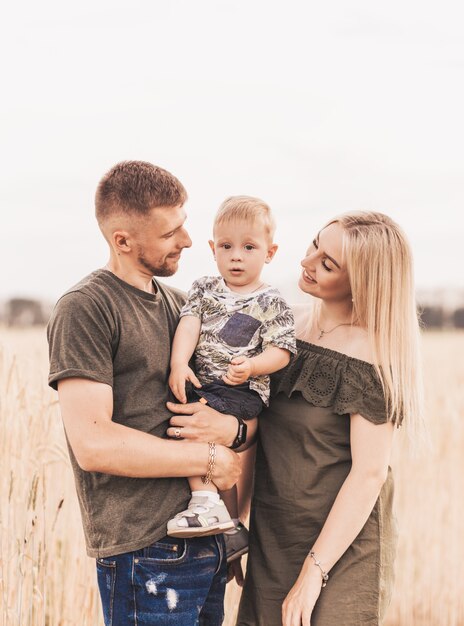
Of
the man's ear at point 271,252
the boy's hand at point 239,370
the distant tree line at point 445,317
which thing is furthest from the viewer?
the distant tree line at point 445,317

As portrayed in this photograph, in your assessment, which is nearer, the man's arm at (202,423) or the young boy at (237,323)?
the man's arm at (202,423)

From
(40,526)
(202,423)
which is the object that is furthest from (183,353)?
(40,526)

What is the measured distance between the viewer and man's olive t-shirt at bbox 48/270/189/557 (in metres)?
2.12

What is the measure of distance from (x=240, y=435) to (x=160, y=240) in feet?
2.09

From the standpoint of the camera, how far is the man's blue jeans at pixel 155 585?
7.31 feet

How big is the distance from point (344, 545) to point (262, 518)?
1.02ft

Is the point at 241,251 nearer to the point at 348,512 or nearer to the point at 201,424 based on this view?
the point at 201,424

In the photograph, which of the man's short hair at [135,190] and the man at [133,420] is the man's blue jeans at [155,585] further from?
the man's short hair at [135,190]

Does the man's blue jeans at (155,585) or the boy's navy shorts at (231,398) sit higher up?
the boy's navy shorts at (231,398)

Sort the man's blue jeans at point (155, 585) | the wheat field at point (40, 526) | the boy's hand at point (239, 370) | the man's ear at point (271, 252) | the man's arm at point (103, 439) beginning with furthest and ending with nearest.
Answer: the wheat field at point (40, 526) < the man's ear at point (271, 252) < the boy's hand at point (239, 370) < the man's blue jeans at point (155, 585) < the man's arm at point (103, 439)

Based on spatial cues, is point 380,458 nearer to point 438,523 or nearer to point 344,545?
point 344,545

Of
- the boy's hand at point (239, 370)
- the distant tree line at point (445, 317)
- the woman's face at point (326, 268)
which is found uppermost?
the woman's face at point (326, 268)

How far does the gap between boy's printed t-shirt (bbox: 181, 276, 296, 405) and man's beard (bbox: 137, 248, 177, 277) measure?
16cm

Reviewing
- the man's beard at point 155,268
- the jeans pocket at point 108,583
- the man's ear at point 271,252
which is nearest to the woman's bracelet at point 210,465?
the jeans pocket at point 108,583
